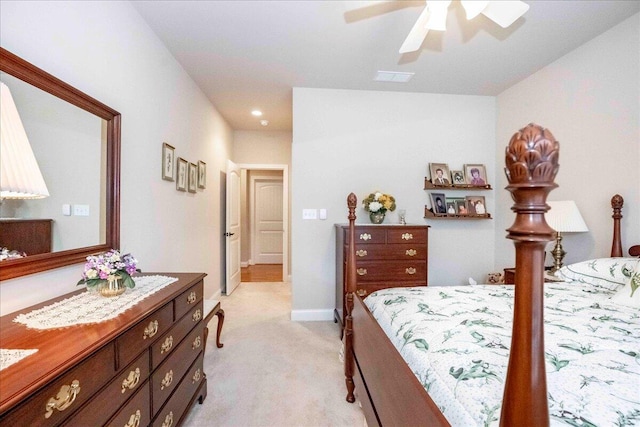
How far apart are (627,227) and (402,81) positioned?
231 centimetres

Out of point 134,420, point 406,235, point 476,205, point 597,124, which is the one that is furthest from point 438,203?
point 134,420

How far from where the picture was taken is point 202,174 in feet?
11.7

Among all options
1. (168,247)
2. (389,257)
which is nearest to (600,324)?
(389,257)

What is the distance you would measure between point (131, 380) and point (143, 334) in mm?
161

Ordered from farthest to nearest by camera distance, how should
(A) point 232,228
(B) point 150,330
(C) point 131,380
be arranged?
(A) point 232,228 → (B) point 150,330 → (C) point 131,380

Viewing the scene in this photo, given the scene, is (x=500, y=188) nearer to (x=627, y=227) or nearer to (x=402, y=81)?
(x=627, y=227)

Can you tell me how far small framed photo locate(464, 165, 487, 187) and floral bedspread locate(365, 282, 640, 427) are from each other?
207 cm

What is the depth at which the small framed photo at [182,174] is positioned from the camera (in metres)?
2.81

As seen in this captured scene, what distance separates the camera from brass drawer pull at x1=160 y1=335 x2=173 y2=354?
4.43ft

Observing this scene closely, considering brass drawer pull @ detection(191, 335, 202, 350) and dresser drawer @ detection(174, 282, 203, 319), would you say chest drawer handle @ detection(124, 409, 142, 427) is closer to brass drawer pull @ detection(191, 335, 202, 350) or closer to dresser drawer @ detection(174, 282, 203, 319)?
dresser drawer @ detection(174, 282, 203, 319)

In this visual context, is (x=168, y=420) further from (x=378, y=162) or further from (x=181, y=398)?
(x=378, y=162)

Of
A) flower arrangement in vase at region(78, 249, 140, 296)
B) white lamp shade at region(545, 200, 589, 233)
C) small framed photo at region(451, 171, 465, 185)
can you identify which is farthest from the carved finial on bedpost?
flower arrangement in vase at region(78, 249, 140, 296)

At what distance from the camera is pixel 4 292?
112cm

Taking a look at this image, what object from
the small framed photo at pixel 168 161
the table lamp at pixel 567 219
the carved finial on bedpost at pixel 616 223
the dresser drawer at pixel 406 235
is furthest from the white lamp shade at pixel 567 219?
the small framed photo at pixel 168 161
